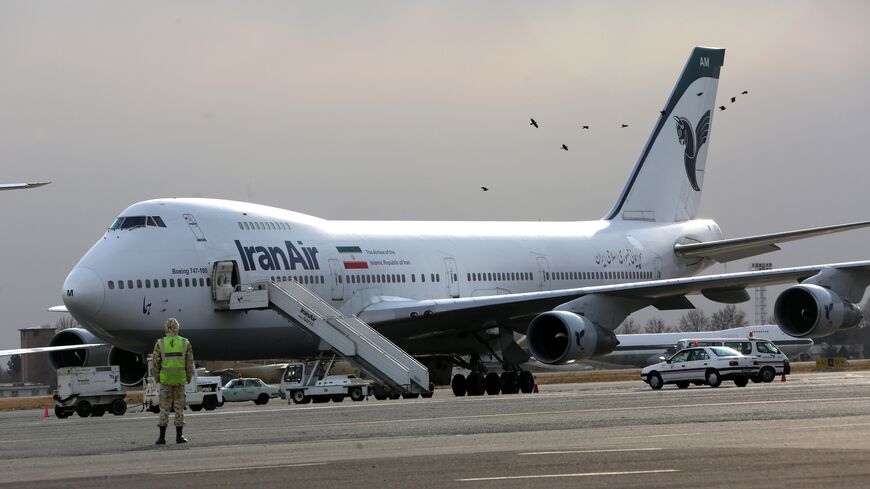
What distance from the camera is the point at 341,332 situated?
33.6m

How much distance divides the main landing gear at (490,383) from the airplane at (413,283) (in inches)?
1.6

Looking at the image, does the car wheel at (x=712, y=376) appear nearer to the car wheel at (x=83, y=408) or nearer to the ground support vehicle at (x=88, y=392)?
the ground support vehicle at (x=88, y=392)

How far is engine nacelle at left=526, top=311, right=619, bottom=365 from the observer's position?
34.6 m

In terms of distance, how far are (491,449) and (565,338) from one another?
2055 centimetres

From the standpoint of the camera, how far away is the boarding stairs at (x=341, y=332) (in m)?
32.6

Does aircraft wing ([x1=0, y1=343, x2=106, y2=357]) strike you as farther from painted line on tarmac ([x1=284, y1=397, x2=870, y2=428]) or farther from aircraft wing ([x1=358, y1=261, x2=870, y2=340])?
painted line on tarmac ([x1=284, y1=397, x2=870, y2=428])

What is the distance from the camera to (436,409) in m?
25.7

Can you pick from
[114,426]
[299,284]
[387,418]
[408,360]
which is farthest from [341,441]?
[299,284]

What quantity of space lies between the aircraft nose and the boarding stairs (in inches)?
122

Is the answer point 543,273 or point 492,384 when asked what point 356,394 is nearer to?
point 492,384

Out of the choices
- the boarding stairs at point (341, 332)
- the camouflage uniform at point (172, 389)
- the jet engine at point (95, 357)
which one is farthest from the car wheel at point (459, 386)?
the camouflage uniform at point (172, 389)

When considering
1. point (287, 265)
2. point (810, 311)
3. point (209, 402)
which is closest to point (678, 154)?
point (810, 311)

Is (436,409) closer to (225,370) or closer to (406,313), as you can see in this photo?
(406,313)

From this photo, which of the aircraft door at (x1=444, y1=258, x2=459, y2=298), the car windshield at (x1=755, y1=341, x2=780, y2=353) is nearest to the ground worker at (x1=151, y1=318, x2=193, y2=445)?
the aircraft door at (x1=444, y1=258, x2=459, y2=298)
